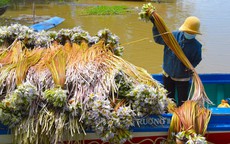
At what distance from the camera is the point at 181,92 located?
448cm

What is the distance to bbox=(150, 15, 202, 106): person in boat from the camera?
4.22m

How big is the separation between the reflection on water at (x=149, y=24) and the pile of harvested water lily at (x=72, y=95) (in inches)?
107

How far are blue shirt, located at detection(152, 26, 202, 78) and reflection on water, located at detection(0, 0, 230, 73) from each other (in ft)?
7.07

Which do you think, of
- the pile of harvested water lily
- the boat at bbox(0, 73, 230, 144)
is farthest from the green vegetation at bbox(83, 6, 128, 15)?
the boat at bbox(0, 73, 230, 144)

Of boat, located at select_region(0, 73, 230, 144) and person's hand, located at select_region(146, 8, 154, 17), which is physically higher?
person's hand, located at select_region(146, 8, 154, 17)

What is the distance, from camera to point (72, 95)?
3666 mm

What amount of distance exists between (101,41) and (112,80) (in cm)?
82

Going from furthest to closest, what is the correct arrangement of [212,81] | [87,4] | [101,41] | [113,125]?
[87,4]
[212,81]
[101,41]
[113,125]

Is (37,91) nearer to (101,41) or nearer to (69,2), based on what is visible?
(101,41)

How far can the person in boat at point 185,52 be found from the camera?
422cm

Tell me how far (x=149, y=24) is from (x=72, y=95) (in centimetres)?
1207

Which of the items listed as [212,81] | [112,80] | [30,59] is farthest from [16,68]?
[212,81]

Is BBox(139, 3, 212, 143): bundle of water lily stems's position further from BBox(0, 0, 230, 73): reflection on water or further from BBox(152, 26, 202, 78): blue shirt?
BBox(0, 0, 230, 73): reflection on water

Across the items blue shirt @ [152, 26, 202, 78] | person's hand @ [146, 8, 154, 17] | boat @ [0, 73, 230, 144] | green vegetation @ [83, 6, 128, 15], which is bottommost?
boat @ [0, 73, 230, 144]
